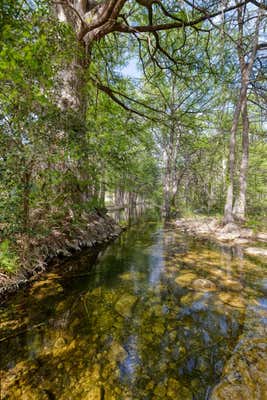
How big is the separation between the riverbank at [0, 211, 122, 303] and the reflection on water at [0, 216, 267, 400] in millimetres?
244

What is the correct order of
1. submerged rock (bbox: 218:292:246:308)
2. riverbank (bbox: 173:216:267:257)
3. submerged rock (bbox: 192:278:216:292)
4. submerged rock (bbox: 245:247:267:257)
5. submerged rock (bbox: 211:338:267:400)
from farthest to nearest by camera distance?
riverbank (bbox: 173:216:267:257), submerged rock (bbox: 245:247:267:257), submerged rock (bbox: 192:278:216:292), submerged rock (bbox: 218:292:246:308), submerged rock (bbox: 211:338:267:400)

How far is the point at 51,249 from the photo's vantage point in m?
4.48

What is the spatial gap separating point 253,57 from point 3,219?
10.4m

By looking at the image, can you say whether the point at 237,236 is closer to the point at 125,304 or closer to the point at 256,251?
the point at 256,251

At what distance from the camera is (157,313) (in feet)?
9.04

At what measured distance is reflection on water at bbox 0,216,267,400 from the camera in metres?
1.67

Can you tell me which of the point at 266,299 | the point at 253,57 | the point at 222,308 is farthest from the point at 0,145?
the point at 253,57

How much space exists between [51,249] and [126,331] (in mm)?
2825

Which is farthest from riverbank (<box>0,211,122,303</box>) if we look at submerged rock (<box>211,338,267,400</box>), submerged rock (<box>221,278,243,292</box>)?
submerged rock (<box>221,278,243,292</box>)

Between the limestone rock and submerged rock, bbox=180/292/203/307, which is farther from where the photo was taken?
the limestone rock

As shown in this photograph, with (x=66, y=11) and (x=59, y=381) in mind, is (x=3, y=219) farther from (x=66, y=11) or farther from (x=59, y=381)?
(x=66, y=11)

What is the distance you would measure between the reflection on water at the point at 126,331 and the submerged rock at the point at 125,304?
0.6 inches

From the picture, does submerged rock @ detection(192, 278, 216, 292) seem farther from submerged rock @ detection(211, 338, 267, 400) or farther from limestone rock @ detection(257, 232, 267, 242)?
limestone rock @ detection(257, 232, 267, 242)

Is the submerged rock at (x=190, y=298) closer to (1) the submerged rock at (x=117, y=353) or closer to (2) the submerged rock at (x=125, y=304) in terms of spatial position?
(2) the submerged rock at (x=125, y=304)
